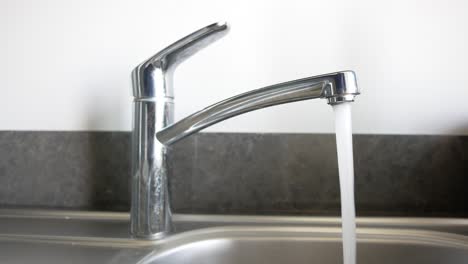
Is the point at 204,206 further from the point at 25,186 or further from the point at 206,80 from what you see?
the point at 25,186

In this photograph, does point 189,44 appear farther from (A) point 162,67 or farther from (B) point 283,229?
(B) point 283,229

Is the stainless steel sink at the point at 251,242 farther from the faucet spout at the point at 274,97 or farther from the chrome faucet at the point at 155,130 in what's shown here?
the faucet spout at the point at 274,97

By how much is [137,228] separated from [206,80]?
29cm

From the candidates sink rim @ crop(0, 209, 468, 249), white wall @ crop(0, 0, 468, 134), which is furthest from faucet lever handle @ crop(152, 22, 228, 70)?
sink rim @ crop(0, 209, 468, 249)

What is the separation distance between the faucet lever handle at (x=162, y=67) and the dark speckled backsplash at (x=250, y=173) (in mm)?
153

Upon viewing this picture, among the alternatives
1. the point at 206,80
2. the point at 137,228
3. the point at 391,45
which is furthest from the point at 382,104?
the point at 137,228

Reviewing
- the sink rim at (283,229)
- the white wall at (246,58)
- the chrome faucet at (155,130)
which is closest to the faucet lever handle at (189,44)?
the chrome faucet at (155,130)

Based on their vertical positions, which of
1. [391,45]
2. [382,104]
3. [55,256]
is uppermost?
[391,45]

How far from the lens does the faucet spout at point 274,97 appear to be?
1.11 ft

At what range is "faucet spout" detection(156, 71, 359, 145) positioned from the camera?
1.11ft

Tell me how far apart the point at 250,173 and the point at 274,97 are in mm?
226

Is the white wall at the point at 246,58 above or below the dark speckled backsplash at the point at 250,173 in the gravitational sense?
above

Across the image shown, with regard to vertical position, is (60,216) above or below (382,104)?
below

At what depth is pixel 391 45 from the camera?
0.56 meters
